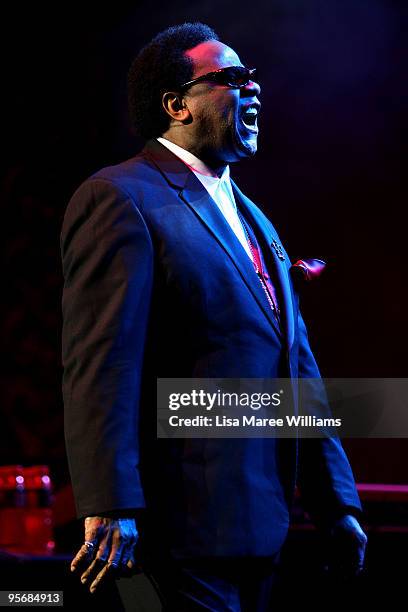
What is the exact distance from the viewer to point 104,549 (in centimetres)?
137

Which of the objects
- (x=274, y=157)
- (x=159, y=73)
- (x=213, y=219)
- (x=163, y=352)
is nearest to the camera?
(x=163, y=352)

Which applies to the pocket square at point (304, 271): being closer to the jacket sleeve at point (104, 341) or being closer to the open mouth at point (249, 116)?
the open mouth at point (249, 116)

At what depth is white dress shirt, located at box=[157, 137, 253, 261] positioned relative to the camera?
5.94 ft

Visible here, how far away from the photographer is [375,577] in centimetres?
251

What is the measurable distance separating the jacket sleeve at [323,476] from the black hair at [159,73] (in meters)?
0.64

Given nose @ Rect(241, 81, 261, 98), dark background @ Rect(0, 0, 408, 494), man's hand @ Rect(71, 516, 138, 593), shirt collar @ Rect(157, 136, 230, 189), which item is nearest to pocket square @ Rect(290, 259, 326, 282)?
shirt collar @ Rect(157, 136, 230, 189)

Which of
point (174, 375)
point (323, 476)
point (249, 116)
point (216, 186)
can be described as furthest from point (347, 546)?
point (249, 116)

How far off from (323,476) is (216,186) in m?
0.68

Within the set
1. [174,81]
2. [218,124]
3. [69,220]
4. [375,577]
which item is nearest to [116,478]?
[69,220]

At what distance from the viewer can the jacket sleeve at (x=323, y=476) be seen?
5.82ft

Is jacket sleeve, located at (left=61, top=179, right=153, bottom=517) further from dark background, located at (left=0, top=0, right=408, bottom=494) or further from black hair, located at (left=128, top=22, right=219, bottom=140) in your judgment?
dark background, located at (left=0, top=0, right=408, bottom=494)

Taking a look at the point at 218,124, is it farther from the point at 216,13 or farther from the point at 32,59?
the point at 32,59

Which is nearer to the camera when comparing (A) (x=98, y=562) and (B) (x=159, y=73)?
(A) (x=98, y=562)

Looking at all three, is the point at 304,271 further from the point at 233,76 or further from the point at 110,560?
the point at 110,560
